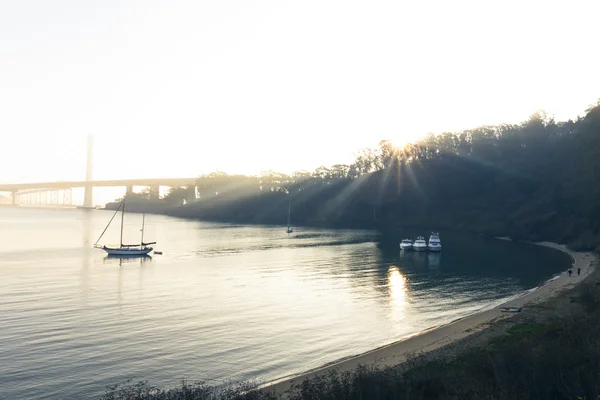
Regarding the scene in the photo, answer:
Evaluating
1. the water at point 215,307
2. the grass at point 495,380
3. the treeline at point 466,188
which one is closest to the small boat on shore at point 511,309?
the water at point 215,307

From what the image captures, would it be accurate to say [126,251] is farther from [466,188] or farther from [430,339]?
[466,188]

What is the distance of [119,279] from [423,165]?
108 metres

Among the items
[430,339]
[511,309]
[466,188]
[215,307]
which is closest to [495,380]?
[430,339]

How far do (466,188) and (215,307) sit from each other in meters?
112

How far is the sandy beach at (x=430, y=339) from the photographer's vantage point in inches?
923

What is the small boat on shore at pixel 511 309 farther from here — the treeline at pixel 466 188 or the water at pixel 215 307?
the treeline at pixel 466 188

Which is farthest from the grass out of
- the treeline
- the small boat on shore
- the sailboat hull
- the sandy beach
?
the treeline

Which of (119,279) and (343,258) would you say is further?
(343,258)

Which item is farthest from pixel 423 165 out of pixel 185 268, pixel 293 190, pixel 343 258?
pixel 185 268

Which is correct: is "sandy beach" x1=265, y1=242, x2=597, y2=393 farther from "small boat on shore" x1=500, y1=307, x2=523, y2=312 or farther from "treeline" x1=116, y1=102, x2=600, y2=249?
"treeline" x1=116, y1=102, x2=600, y2=249

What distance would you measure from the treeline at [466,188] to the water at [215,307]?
35.5 m

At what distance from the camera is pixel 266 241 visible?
95750 millimetres

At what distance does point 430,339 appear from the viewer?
29.2 meters

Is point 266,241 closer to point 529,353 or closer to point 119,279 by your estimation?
point 119,279
